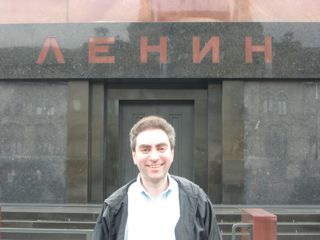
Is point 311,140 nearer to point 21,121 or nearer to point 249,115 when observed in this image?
point 249,115

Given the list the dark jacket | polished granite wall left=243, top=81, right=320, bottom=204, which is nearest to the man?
the dark jacket

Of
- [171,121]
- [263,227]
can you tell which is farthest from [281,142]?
[263,227]

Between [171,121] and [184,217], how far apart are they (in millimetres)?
9584

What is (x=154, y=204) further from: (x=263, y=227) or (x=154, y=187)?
(x=263, y=227)

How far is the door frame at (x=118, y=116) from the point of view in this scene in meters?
11.8

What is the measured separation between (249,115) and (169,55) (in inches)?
82.9

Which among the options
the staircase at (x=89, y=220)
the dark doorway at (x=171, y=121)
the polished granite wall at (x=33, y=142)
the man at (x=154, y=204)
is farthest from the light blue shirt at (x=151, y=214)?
the dark doorway at (x=171, y=121)

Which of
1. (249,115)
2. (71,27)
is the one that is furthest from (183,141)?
(71,27)

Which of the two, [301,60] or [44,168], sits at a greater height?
[301,60]

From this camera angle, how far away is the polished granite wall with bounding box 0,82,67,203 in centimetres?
1135

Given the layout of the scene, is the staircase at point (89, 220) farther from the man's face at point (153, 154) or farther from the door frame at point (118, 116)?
the man's face at point (153, 154)

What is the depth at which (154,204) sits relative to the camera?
2473 mm

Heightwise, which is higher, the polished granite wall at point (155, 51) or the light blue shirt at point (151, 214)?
the polished granite wall at point (155, 51)

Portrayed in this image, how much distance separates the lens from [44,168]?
11.4 m
